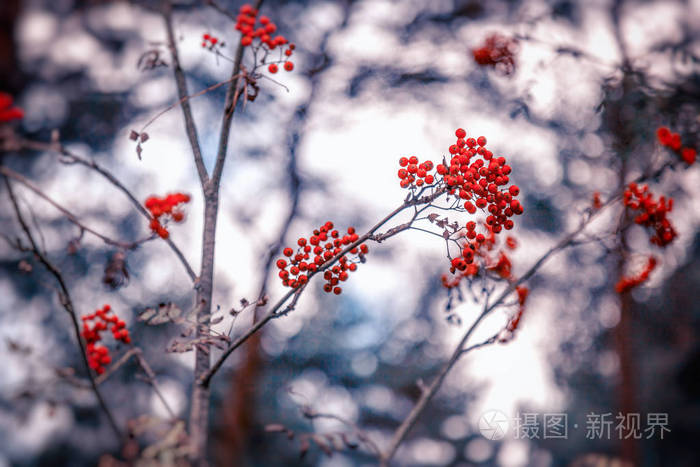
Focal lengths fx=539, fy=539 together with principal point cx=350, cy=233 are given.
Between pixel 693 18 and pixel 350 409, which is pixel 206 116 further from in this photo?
pixel 350 409

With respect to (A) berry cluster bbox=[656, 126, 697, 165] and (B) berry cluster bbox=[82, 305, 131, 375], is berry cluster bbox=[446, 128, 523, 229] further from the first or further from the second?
(B) berry cluster bbox=[82, 305, 131, 375]

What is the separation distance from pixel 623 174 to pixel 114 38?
13.0 feet

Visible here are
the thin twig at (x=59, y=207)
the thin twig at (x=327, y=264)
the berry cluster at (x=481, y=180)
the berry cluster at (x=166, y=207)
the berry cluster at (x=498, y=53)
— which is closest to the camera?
the thin twig at (x=59, y=207)

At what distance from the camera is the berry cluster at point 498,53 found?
259 cm

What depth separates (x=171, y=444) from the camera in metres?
0.96

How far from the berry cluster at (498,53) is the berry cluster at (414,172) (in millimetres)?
1629

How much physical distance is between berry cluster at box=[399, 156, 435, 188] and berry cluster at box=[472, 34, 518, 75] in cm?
163

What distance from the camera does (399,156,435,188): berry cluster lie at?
117 cm

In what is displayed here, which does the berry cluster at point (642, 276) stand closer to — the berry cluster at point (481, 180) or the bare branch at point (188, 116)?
the berry cluster at point (481, 180)

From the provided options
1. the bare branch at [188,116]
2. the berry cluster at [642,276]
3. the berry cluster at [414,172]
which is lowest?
the berry cluster at [414,172]

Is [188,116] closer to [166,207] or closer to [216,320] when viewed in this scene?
[166,207]

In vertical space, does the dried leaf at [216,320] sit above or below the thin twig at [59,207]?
below

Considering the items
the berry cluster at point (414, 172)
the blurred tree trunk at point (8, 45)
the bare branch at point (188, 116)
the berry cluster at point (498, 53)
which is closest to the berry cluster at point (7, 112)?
the bare branch at point (188, 116)

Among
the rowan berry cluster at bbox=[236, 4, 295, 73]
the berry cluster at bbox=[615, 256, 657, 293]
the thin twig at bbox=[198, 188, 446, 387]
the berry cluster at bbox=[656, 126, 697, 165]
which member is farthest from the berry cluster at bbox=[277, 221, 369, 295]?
the berry cluster at bbox=[615, 256, 657, 293]
